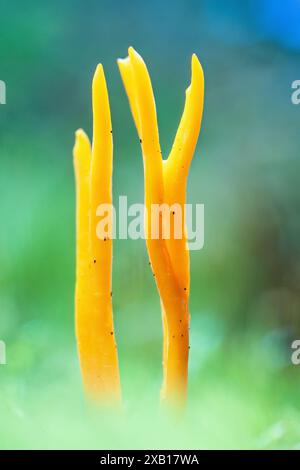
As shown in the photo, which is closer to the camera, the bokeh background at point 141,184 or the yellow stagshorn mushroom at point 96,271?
the yellow stagshorn mushroom at point 96,271

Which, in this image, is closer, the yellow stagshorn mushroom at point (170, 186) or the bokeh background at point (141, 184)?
the yellow stagshorn mushroom at point (170, 186)

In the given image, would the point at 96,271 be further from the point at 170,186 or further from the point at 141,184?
the point at 141,184

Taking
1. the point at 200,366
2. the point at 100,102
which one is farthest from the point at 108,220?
the point at 200,366

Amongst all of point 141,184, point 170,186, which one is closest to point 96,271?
point 170,186

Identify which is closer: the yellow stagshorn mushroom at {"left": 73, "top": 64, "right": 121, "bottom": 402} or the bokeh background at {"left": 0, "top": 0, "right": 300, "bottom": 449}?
the yellow stagshorn mushroom at {"left": 73, "top": 64, "right": 121, "bottom": 402}
